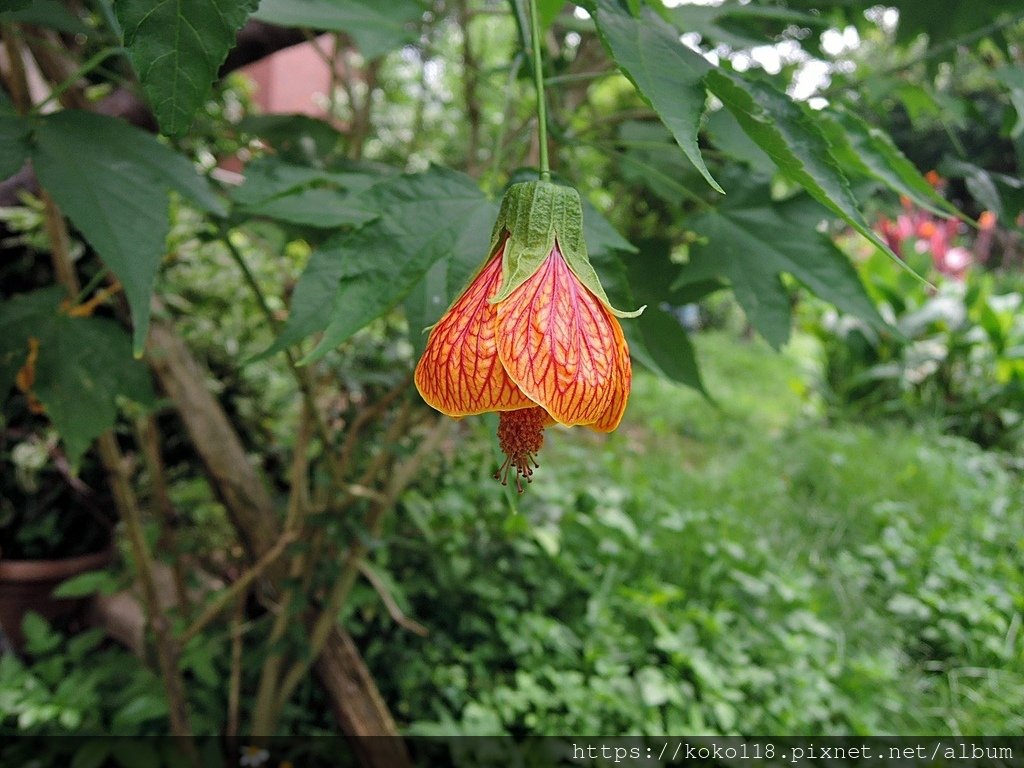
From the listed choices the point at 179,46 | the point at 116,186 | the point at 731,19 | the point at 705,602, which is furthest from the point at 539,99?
the point at 705,602

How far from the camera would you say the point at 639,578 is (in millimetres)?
1862

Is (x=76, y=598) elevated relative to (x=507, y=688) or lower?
lower

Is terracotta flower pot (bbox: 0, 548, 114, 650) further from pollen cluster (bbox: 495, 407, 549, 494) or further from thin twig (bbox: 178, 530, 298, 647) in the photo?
pollen cluster (bbox: 495, 407, 549, 494)

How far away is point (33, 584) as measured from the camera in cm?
155

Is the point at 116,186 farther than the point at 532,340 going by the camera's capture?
Yes

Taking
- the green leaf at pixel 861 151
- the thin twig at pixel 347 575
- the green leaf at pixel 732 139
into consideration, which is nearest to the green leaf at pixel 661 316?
the green leaf at pixel 732 139

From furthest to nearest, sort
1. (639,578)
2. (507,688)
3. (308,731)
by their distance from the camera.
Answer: (639,578)
(507,688)
(308,731)

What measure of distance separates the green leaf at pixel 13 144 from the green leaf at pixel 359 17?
0.20 m

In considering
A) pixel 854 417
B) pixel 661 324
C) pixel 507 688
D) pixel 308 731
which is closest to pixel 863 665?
pixel 507 688

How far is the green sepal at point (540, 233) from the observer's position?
1.37ft

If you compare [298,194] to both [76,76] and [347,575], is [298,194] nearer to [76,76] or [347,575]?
[76,76]

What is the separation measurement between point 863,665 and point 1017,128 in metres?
1.27

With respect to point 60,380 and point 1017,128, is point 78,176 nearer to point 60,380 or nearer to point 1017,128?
point 60,380

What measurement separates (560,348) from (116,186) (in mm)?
354
